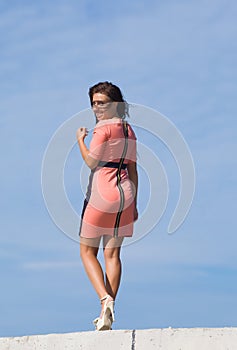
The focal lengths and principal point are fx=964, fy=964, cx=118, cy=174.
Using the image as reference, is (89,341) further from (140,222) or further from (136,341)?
(140,222)

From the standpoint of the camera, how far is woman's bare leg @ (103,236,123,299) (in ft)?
26.2

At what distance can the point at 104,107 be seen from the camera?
8086 mm

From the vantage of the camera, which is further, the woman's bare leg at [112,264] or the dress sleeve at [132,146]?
the dress sleeve at [132,146]

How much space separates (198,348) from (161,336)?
11.1 inches

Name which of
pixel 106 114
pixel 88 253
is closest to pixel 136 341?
pixel 88 253

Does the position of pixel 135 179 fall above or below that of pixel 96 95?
below

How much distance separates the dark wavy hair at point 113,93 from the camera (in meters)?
8.10

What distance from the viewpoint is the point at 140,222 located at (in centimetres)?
817

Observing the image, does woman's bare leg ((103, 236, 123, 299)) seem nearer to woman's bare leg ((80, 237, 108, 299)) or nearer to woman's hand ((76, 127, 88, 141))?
woman's bare leg ((80, 237, 108, 299))

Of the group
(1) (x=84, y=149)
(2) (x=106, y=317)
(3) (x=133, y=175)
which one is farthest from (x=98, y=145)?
(2) (x=106, y=317)

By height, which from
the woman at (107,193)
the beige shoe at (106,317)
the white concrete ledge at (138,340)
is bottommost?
the white concrete ledge at (138,340)

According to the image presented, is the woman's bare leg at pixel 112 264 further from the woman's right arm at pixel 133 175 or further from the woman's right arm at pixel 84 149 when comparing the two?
the woman's right arm at pixel 84 149

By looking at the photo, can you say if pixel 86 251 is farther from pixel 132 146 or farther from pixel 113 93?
pixel 113 93

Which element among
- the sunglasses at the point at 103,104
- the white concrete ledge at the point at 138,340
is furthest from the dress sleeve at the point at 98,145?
the white concrete ledge at the point at 138,340
